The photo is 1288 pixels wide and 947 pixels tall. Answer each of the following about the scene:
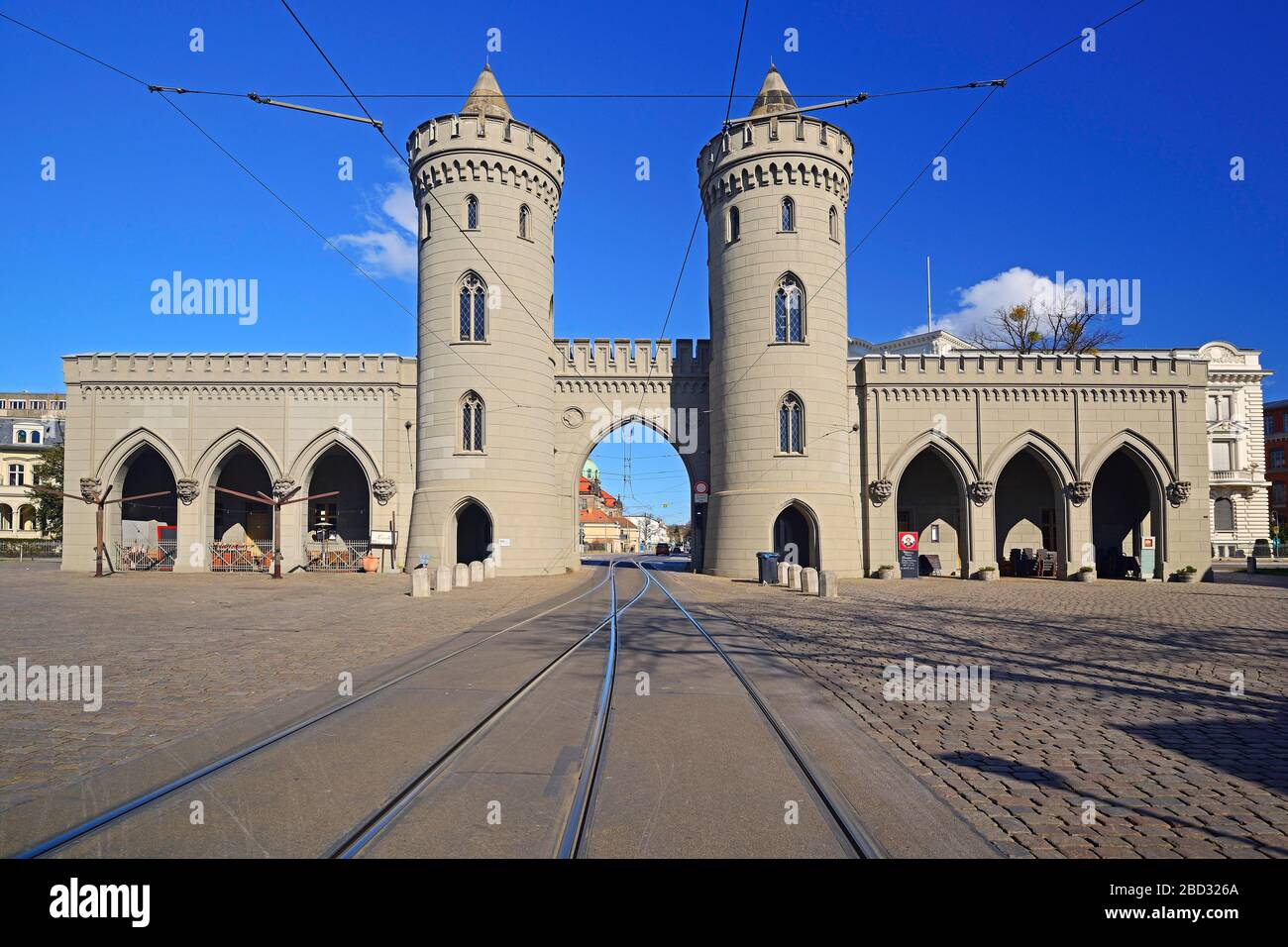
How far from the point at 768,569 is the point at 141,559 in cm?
2630

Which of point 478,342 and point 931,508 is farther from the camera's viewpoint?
point 931,508

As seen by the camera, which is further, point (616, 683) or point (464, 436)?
point (464, 436)

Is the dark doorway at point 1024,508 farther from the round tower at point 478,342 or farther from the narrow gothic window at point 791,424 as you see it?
Result: the round tower at point 478,342

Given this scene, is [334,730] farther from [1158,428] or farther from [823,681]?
[1158,428]

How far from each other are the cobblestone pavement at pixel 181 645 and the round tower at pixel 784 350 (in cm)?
989

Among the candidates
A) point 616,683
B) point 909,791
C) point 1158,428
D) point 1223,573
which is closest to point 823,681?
point 616,683

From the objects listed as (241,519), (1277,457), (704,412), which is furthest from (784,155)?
(1277,457)

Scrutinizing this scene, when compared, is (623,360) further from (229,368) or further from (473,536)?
(229,368)

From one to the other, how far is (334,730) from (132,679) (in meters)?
3.85

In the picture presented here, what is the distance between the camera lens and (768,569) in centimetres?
2856

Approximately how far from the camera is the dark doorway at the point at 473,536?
36875 millimetres

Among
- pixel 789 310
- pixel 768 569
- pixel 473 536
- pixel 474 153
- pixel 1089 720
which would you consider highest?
pixel 474 153

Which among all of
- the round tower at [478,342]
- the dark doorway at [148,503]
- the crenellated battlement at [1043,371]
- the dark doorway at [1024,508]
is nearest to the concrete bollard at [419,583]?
the round tower at [478,342]

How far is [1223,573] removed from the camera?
35.1m
